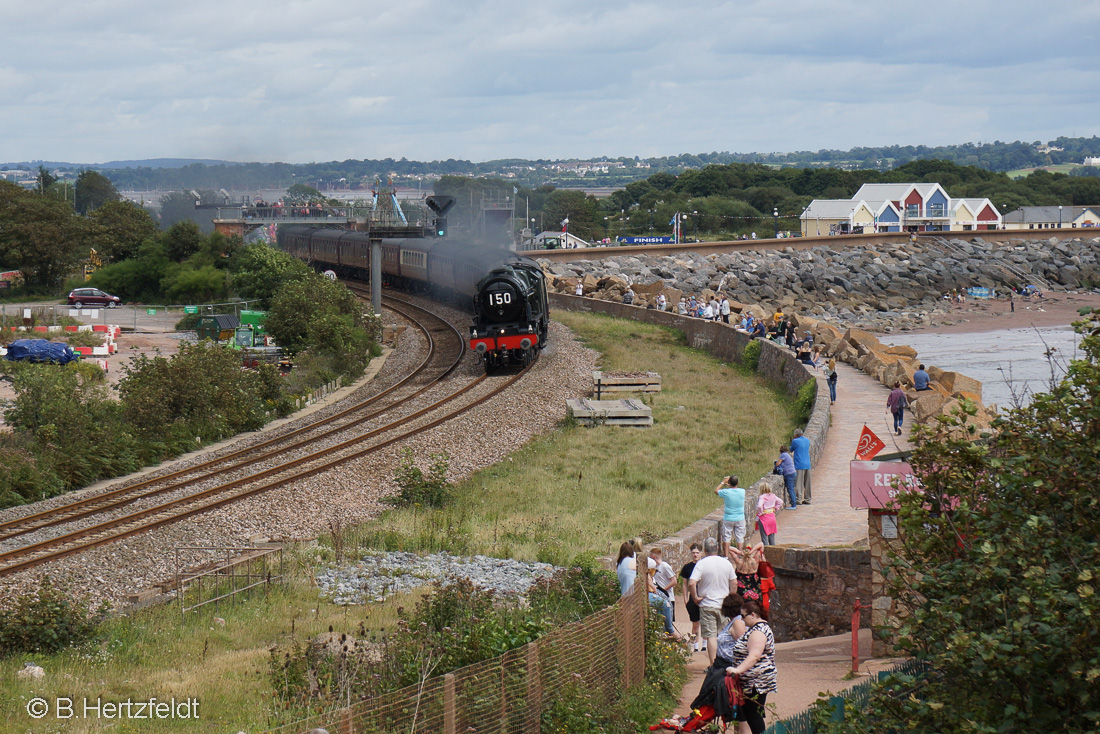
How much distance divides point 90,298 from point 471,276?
26.5m

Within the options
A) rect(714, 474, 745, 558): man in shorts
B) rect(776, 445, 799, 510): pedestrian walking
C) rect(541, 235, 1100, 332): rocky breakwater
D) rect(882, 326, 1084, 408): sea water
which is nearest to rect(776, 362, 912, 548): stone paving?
Result: rect(776, 445, 799, 510): pedestrian walking

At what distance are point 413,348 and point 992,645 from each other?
1323 inches

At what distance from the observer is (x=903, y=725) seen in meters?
6.73

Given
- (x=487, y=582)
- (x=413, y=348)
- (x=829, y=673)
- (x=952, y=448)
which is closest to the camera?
(x=952, y=448)

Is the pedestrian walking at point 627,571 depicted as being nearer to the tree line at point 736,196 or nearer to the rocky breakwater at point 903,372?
the rocky breakwater at point 903,372

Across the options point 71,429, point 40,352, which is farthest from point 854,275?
point 71,429

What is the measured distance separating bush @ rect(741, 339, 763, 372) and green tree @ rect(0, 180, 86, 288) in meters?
45.2

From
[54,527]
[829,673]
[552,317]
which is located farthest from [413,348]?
[829,673]

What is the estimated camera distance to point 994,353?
55.6 m

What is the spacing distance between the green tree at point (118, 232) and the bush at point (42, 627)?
5991cm

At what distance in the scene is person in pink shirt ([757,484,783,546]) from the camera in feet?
47.4

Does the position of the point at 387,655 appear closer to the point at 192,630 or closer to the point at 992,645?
the point at 192,630

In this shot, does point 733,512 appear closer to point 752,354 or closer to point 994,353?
point 752,354

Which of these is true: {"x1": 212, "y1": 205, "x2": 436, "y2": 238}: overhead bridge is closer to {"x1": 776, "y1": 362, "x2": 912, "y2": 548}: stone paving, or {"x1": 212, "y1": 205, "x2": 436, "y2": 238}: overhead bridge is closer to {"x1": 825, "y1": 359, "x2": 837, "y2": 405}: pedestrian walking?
{"x1": 776, "y1": 362, "x2": 912, "y2": 548}: stone paving
